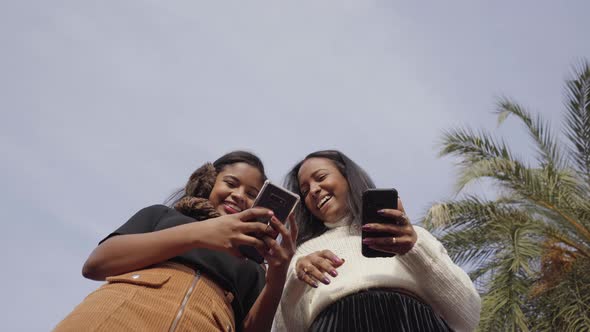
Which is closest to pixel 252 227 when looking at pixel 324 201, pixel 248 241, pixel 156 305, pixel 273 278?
pixel 248 241

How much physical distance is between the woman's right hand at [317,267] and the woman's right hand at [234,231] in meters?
0.37

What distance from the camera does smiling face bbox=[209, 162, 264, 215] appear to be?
329 cm

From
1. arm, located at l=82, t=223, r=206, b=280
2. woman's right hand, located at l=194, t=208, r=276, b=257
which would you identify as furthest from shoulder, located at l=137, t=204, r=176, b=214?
woman's right hand, located at l=194, t=208, r=276, b=257

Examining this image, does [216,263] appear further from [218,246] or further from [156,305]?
[156,305]

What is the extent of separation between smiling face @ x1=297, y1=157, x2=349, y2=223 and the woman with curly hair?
68 centimetres

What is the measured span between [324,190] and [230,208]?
61cm

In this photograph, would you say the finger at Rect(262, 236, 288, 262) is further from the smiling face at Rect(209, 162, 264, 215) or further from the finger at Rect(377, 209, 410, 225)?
the smiling face at Rect(209, 162, 264, 215)

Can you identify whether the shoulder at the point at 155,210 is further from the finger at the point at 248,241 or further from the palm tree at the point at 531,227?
the palm tree at the point at 531,227

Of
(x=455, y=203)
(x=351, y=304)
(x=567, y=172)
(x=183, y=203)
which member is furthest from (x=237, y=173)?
(x=567, y=172)

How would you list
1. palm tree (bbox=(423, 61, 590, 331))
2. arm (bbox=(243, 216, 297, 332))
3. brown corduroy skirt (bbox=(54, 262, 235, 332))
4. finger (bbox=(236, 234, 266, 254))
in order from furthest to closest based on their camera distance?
1. palm tree (bbox=(423, 61, 590, 331))
2. arm (bbox=(243, 216, 297, 332))
3. finger (bbox=(236, 234, 266, 254))
4. brown corduroy skirt (bbox=(54, 262, 235, 332))

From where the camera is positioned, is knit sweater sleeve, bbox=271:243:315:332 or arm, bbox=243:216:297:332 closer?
arm, bbox=243:216:297:332

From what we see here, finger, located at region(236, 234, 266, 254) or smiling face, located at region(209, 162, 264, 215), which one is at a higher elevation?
smiling face, located at region(209, 162, 264, 215)

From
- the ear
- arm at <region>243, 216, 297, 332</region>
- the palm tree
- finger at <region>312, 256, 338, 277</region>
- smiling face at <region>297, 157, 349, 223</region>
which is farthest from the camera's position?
the palm tree

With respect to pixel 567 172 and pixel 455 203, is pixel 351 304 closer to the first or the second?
pixel 455 203
